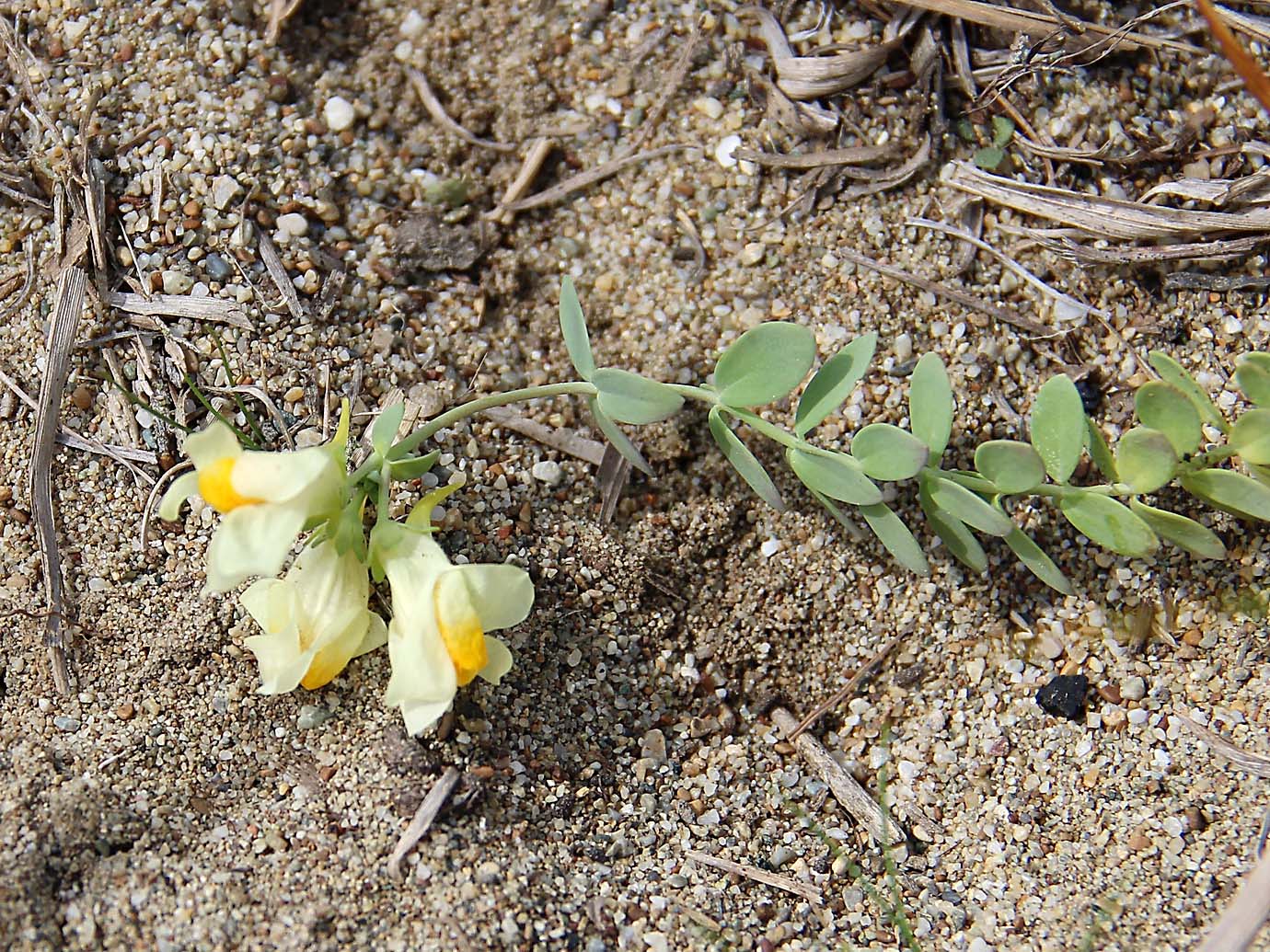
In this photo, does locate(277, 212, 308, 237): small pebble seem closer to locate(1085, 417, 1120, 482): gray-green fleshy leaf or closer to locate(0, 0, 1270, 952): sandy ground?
locate(0, 0, 1270, 952): sandy ground

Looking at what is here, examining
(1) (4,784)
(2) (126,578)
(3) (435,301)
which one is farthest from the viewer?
(3) (435,301)

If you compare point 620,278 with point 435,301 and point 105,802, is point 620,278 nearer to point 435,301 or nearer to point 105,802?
point 435,301

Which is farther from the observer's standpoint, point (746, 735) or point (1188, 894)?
point (746, 735)

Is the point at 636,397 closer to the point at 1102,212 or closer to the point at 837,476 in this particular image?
the point at 837,476

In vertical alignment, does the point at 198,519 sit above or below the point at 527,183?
below

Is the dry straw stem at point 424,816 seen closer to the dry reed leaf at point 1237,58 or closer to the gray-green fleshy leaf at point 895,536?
the gray-green fleshy leaf at point 895,536

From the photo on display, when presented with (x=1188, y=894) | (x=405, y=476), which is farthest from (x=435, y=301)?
(x=1188, y=894)

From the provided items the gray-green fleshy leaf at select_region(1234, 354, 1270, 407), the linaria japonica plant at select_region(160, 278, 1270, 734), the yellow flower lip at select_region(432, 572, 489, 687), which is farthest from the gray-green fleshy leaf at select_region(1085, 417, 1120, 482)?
the yellow flower lip at select_region(432, 572, 489, 687)
